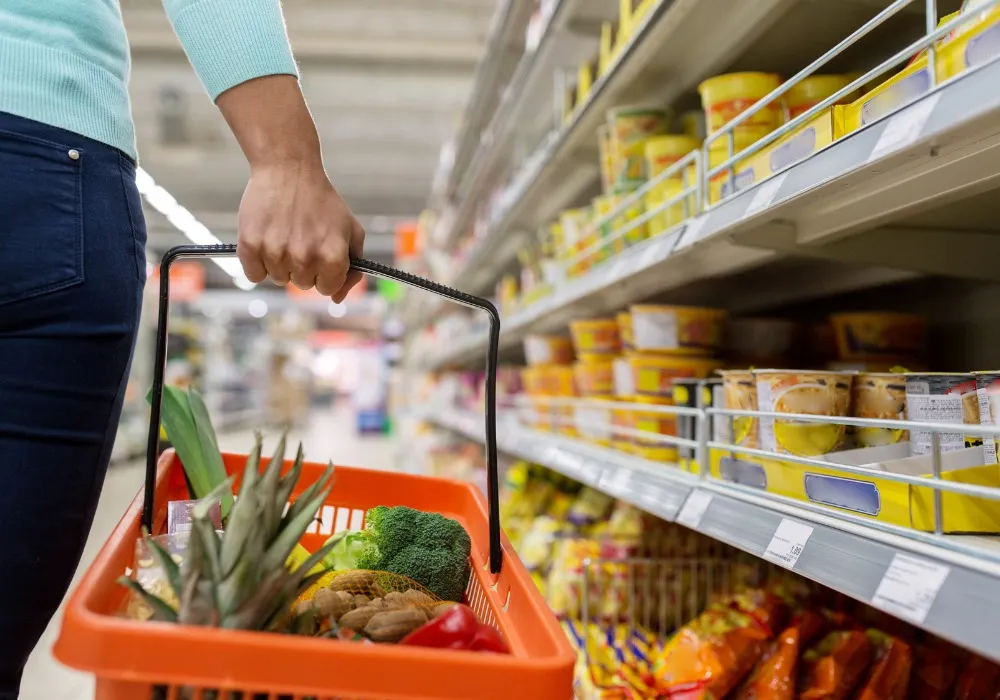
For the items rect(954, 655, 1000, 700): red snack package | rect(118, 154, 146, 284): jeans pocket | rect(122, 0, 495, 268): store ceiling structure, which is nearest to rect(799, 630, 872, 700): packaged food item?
rect(954, 655, 1000, 700): red snack package

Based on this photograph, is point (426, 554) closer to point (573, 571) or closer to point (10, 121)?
point (10, 121)

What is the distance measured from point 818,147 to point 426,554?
724 millimetres

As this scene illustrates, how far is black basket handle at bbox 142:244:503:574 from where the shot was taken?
36.0 inches

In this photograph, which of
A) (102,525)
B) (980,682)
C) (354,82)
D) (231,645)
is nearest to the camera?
(231,645)

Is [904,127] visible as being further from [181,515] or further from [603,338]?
[603,338]

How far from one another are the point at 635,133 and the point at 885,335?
0.75 meters

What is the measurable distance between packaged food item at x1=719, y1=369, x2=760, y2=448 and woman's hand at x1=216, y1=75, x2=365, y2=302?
26.9 inches

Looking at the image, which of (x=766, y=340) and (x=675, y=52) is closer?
(x=766, y=340)

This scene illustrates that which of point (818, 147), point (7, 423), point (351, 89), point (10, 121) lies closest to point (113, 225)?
point (10, 121)

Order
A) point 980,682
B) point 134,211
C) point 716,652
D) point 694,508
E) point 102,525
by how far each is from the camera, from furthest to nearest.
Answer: point 102,525, point 716,652, point 694,508, point 980,682, point 134,211

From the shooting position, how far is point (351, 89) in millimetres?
8273

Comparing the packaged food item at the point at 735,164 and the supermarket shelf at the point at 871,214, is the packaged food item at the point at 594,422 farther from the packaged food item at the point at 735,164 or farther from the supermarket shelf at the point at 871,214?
the packaged food item at the point at 735,164

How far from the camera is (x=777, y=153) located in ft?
3.81

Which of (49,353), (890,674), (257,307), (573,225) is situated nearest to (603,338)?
(573,225)
